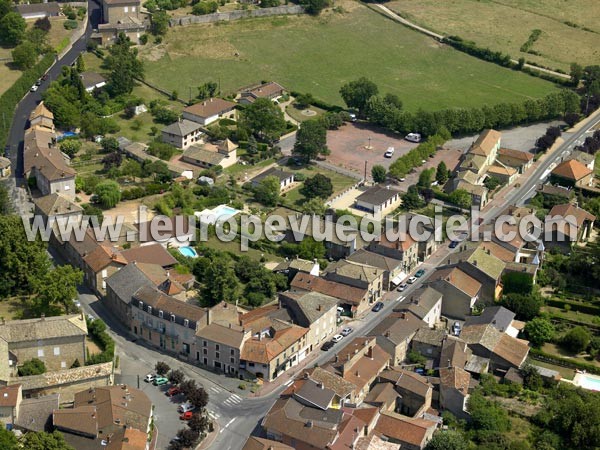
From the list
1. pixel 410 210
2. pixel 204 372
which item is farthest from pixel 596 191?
pixel 204 372

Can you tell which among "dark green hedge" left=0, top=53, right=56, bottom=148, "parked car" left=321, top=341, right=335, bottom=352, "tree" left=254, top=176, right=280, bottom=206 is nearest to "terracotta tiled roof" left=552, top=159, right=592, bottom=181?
"tree" left=254, top=176, right=280, bottom=206

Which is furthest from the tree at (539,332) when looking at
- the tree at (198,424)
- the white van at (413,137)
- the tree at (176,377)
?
the white van at (413,137)

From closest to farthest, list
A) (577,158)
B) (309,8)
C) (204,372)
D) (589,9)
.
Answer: (204,372) < (577,158) < (309,8) < (589,9)

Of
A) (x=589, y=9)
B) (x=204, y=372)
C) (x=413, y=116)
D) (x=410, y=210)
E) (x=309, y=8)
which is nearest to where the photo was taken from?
(x=204, y=372)

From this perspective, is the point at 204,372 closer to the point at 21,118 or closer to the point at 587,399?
the point at 587,399

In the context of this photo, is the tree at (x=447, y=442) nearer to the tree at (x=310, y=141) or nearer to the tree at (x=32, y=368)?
the tree at (x=32, y=368)

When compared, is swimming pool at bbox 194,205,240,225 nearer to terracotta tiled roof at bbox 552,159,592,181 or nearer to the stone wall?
the stone wall
